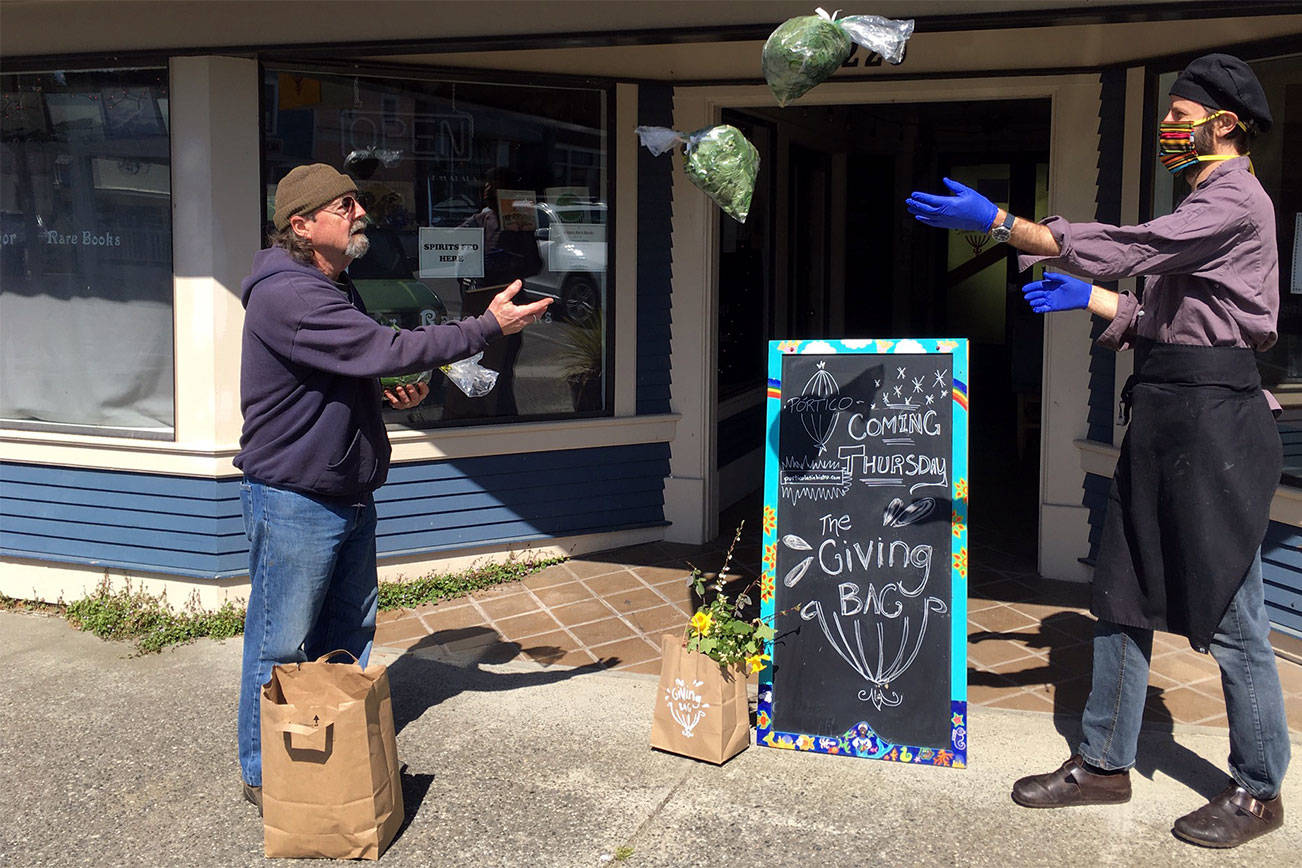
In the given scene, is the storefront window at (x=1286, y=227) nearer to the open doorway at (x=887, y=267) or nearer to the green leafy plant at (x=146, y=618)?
the open doorway at (x=887, y=267)

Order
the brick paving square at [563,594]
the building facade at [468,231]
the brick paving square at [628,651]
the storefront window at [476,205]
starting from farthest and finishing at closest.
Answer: the brick paving square at [563,594] → the storefront window at [476,205] → the building facade at [468,231] → the brick paving square at [628,651]

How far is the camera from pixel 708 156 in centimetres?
341

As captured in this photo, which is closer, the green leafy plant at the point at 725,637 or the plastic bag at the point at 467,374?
the green leafy plant at the point at 725,637

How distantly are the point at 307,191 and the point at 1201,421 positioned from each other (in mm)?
2557

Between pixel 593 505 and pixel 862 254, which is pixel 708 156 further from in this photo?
pixel 862 254

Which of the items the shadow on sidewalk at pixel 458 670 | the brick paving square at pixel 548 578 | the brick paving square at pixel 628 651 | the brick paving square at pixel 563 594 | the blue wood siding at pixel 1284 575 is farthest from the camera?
the brick paving square at pixel 548 578

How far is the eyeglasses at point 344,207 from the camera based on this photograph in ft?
11.2

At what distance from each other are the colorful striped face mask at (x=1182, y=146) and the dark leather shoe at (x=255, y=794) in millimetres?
3211

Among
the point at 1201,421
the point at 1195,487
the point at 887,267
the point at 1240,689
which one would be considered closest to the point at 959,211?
the point at 1201,421

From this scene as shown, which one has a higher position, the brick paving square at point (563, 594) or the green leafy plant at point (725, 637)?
the green leafy plant at point (725, 637)

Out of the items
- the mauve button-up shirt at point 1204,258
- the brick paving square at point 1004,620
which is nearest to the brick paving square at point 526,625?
the brick paving square at point 1004,620

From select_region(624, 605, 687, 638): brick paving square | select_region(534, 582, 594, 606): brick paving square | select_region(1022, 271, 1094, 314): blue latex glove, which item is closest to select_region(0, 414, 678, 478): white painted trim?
select_region(534, 582, 594, 606): brick paving square

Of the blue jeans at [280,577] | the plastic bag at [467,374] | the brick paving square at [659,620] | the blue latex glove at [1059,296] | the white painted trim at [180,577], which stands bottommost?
the brick paving square at [659,620]

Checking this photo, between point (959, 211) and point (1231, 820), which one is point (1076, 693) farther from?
point (959, 211)
